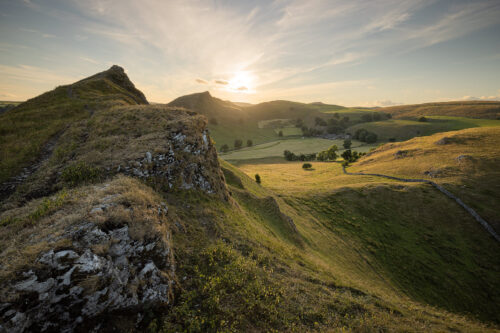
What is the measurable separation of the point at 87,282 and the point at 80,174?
10.5 meters

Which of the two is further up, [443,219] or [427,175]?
[427,175]

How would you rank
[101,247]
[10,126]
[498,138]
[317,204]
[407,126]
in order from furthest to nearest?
[407,126]
[498,138]
[317,204]
[10,126]
[101,247]

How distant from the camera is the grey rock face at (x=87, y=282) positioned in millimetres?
5750

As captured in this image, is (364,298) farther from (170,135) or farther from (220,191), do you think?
(170,135)

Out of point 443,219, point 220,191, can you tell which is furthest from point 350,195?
point 220,191

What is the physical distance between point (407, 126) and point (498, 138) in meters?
99.8

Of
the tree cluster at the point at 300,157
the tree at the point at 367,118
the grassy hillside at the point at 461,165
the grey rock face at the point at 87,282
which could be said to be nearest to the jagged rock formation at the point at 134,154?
the grey rock face at the point at 87,282

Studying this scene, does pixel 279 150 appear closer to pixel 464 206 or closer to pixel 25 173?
pixel 464 206

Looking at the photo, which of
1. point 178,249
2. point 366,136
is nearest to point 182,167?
point 178,249

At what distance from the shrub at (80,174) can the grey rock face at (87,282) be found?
23.8ft

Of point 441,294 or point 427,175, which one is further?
point 427,175

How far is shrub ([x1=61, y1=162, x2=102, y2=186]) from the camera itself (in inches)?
531

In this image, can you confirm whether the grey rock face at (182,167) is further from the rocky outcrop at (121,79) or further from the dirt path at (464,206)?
the rocky outcrop at (121,79)

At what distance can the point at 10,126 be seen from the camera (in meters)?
23.5
